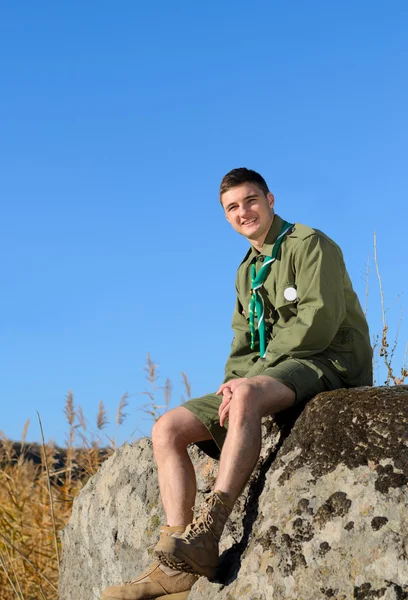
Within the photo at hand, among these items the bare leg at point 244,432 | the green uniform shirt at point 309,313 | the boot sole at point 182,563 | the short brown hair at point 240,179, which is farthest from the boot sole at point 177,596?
the short brown hair at point 240,179

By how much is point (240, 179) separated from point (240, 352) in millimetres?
887

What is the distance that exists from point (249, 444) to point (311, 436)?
0.83 feet

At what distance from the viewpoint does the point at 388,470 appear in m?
2.54

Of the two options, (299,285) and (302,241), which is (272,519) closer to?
(299,285)

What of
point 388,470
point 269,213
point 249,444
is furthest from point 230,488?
point 269,213

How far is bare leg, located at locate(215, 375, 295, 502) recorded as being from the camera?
286 cm

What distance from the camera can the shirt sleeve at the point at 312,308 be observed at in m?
3.25

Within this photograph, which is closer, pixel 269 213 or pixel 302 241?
pixel 302 241

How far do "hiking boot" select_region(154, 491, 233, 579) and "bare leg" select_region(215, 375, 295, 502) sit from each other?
0.21 ft

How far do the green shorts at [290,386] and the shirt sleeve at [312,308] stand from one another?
0.08 metres

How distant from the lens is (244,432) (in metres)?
2.89

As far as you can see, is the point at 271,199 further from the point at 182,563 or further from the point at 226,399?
the point at 182,563

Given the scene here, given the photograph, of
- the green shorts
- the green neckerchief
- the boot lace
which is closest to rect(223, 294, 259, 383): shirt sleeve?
the green neckerchief

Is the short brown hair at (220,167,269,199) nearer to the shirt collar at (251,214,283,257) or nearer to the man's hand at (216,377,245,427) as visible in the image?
the shirt collar at (251,214,283,257)
